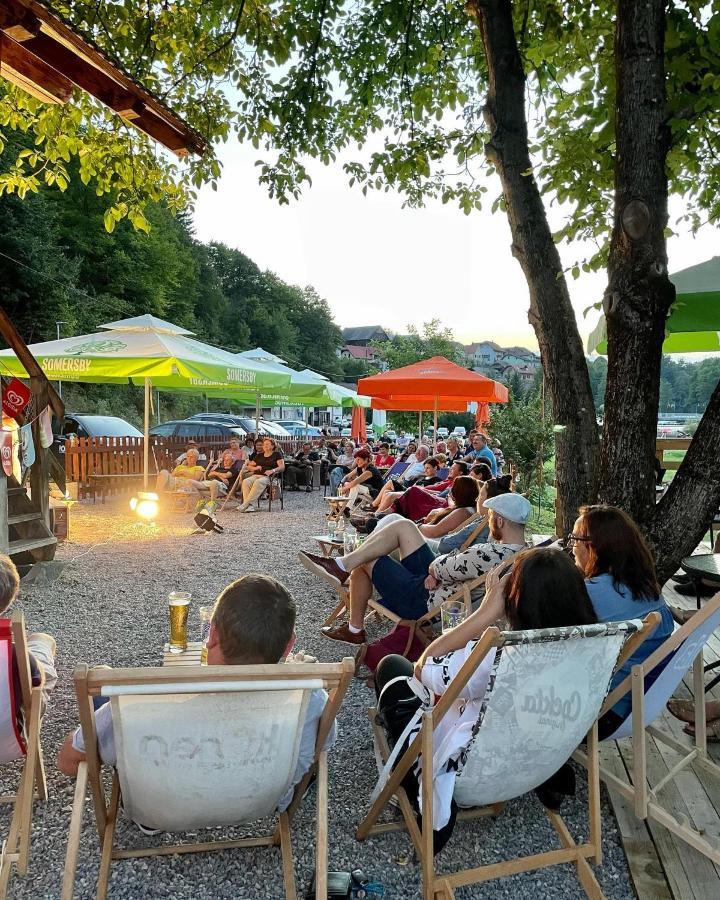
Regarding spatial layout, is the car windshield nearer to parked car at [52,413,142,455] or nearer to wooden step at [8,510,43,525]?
parked car at [52,413,142,455]

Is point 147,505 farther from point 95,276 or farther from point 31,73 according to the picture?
point 95,276

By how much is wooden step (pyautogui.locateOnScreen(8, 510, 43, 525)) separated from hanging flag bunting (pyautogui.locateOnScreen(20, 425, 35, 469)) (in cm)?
49

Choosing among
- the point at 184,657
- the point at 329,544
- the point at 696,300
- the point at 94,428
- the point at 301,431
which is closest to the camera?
the point at 184,657

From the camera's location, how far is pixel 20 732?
2.15 meters

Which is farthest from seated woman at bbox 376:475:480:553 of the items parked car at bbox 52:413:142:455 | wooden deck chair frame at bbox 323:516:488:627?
parked car at bbox 52:413:142:455

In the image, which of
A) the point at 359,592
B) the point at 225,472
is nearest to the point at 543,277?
the point at 359,592

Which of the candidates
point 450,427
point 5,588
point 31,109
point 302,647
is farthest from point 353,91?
point 450,427

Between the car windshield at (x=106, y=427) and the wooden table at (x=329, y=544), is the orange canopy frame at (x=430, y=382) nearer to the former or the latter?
the wooden table at (x=329, y=544)

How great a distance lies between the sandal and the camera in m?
3.13

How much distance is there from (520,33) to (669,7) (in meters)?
2.06

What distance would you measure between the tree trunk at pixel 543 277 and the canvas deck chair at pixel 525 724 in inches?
76.4

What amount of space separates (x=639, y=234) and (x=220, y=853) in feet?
10.6

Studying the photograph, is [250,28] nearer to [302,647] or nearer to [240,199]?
[240,199]

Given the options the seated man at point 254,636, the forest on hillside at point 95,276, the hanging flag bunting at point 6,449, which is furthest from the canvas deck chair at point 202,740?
the forest on hillside at point 95,276
